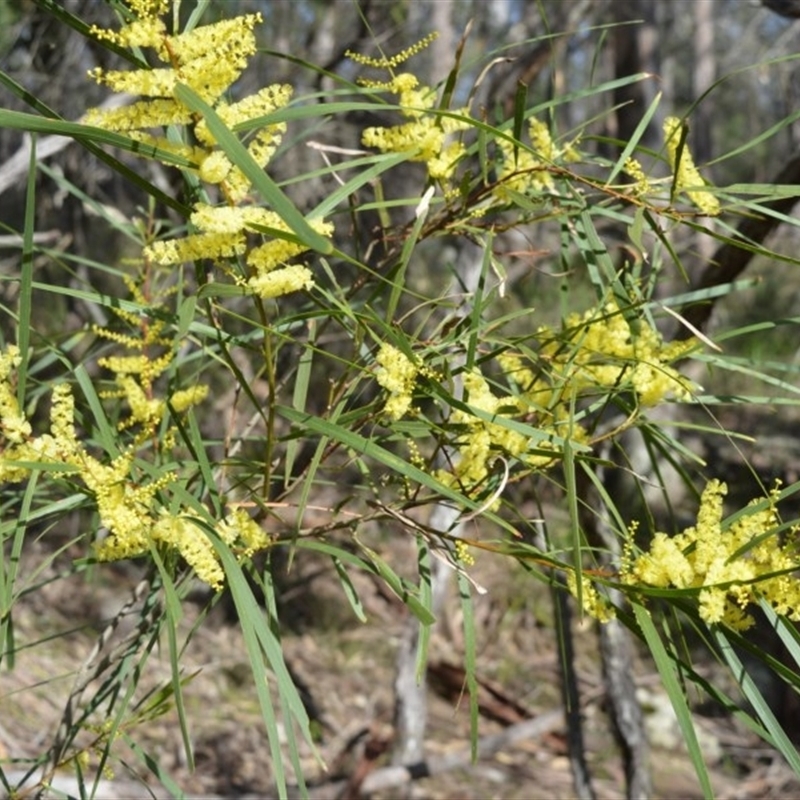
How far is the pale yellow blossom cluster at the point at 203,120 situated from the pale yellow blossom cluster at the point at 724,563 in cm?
34

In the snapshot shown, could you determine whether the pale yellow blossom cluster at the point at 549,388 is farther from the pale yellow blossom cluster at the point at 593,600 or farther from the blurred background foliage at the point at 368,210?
the blurred background foliage at the point at 368,210

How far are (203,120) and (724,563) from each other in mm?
476

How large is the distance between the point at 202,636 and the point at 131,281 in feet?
8.28

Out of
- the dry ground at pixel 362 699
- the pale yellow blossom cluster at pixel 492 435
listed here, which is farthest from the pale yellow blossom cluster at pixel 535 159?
the dry ground at pixel 362 699

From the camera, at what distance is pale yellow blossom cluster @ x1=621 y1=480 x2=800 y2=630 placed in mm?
766

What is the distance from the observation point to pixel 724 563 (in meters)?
0.78

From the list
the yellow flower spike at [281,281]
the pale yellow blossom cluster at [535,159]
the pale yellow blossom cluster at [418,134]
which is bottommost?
the yellow flower spike at [281,281]

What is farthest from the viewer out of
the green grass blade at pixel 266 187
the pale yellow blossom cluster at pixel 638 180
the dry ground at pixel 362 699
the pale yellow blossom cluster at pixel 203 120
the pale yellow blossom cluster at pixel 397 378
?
the dry ground at pixel 362 699

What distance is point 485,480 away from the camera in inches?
36.5

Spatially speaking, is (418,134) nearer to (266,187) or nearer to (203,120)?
(203,120)

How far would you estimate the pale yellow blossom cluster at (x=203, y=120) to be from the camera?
27.5 inches

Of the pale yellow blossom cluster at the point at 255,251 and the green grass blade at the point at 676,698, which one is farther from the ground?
the pale yellow blossom cluster at the point at 255,251

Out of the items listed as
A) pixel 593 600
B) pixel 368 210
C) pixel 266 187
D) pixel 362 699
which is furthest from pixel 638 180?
pixel 362 699

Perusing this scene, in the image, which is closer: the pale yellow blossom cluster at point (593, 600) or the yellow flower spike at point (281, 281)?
the yellow flower spike at point (281, 281)
